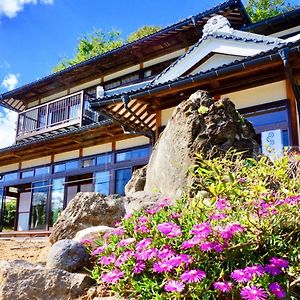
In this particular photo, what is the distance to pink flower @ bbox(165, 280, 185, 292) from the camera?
2137 millimetres

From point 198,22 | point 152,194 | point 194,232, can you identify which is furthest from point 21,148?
point 194,232

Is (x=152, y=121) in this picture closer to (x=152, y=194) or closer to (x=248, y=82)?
(x=248, y=82)

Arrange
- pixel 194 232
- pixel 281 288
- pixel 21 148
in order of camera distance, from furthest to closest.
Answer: pixel 21 148, pixel 194 232, pixel 281 288

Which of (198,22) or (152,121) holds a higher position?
(198,22)

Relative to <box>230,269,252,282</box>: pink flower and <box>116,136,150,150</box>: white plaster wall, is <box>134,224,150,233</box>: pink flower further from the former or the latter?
<box>116,136,150,150</box>: white plaster wall

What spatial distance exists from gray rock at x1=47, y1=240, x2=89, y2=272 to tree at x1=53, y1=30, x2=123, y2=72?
24642 mm

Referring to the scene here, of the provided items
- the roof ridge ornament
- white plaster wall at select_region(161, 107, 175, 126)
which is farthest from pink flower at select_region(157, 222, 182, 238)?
the roof ridge ornament

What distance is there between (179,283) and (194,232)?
1.07ft

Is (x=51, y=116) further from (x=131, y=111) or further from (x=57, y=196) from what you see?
(x=131, y=111)

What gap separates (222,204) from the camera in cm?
262

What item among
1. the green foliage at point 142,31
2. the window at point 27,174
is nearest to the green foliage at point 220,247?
the window at point 27,174

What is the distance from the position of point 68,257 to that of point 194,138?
6.90ft

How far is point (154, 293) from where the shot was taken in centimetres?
235

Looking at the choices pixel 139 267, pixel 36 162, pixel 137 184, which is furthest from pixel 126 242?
pixel 36 162
